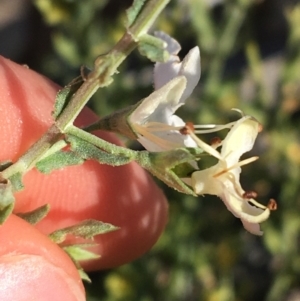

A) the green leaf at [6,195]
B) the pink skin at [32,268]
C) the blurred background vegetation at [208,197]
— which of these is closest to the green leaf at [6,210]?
the green leaf at [6,195]

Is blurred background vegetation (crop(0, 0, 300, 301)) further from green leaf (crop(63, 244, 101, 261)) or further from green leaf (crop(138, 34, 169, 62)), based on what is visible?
green leaf (crop(138, 34, 169, 62))

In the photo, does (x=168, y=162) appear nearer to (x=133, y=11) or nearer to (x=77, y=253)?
(x=133, y=11)

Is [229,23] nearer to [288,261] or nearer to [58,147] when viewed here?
[288,261]

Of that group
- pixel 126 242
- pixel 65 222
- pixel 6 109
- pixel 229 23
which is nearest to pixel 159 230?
pixel 126 242

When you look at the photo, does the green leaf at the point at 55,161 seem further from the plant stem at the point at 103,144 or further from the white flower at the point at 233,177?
the white flower at the point at 233,177

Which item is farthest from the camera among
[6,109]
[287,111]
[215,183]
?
[287,111]

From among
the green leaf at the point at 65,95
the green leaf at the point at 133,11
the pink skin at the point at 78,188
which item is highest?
the green leaf at the point at 133,11
